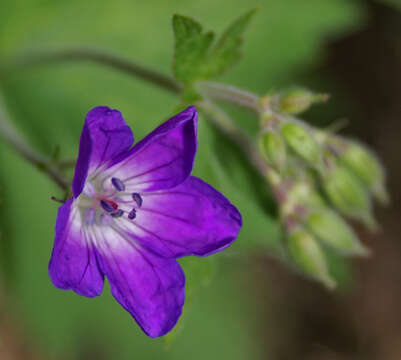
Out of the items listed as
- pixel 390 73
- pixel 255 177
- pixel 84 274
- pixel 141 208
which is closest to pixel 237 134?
pixel 255 177

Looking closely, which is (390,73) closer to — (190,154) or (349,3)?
(349,3)

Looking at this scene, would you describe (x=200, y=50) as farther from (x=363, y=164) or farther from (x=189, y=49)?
(x=363, y=164)

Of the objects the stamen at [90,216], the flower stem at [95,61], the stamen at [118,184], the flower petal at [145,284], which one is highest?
the flower stem at [95,61]

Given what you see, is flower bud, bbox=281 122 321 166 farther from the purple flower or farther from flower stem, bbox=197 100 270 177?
the purple flower

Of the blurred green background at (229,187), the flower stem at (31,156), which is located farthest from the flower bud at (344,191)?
the flower stem at (31,156)

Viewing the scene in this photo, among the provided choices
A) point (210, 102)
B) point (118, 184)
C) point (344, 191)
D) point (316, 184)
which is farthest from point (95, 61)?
point (344, 191)

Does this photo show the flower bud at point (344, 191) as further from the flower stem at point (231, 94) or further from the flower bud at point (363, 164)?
the flower stem at point (231, 94)

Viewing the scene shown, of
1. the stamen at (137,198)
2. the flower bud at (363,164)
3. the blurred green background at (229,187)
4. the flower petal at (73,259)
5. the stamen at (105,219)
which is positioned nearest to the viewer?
the flower petal at (73,259)

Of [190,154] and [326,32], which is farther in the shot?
[326,32]
